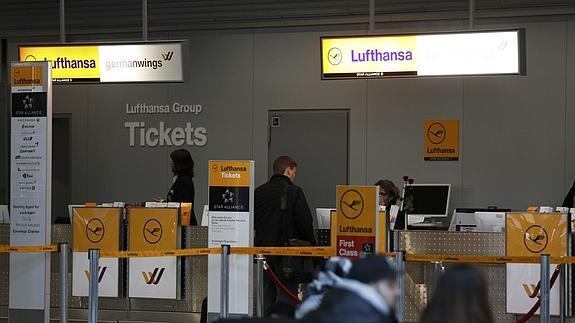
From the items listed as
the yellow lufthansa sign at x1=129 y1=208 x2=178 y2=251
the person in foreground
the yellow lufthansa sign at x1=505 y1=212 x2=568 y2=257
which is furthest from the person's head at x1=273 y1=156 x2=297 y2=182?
the person in foreground

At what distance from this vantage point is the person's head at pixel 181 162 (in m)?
10.5

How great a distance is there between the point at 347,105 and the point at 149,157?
2.80m

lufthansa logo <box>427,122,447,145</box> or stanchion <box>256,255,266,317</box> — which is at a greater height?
lufthansa logo <box>427,122,447,145</box>

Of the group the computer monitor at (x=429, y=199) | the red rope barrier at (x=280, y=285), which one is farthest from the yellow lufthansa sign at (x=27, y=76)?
the computer monitor at (x=429, y=199)

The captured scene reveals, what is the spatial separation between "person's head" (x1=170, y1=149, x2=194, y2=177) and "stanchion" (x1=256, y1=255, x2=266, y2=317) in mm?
1710

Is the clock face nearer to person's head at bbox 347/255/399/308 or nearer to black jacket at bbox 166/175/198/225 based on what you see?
black jacket at bbox 166/175/198/225

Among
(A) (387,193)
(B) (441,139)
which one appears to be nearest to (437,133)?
(B) (441,139)

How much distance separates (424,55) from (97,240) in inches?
140

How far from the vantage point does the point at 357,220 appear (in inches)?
336

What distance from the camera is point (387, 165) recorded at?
13367 millimetres

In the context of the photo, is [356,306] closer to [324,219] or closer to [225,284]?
[225,284]

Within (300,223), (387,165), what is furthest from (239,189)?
(387,165)

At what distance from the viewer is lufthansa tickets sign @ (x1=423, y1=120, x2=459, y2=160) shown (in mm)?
13047

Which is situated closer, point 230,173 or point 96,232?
point 230,173
